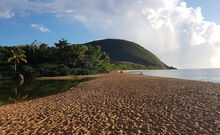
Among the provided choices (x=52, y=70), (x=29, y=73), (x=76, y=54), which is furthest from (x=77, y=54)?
(x=29, y=73)

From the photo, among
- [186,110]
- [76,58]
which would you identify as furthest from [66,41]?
[186,110]

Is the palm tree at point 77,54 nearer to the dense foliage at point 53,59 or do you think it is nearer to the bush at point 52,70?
the dense foliage at point 53,59

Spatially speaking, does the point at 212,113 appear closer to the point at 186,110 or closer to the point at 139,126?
the point at 186,110

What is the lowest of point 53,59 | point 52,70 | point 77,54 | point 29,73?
point 29,73

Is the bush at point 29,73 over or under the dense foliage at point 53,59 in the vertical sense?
under

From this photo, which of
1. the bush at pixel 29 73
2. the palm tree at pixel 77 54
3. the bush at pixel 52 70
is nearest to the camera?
the bush at pixel 29 73

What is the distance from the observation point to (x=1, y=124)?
6.62 metres

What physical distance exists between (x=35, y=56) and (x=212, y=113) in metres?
57.0

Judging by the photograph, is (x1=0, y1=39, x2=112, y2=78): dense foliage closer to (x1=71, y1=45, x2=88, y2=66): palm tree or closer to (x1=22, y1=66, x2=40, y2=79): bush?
(x1=71, y1=45, x2=88, y2=66): palm tree

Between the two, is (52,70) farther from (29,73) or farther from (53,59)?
(53,59)

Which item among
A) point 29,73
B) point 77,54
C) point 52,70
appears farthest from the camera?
point 77,54

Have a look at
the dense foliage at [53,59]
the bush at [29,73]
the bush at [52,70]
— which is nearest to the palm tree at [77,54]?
the dense foliage at [53,59]

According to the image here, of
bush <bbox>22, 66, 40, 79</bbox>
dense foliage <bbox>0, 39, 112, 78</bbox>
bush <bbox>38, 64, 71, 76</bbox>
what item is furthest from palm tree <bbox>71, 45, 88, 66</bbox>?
bush <bbox>22, 66, 40, 79</bbox>

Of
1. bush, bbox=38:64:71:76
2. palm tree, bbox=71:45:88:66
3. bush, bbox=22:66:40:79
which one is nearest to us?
bush, bbox=22:66:40:79
